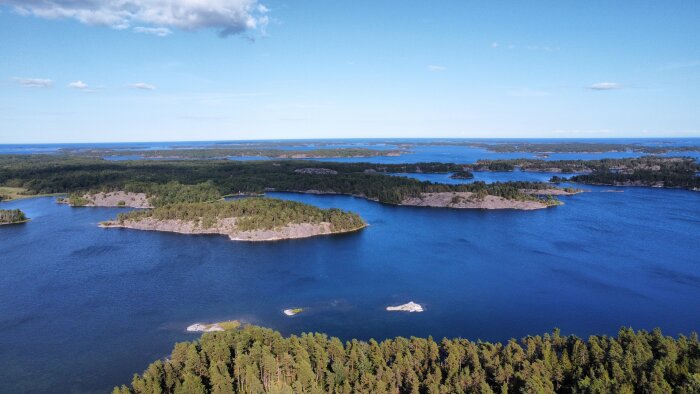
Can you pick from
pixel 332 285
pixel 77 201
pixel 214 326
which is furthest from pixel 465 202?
pixel 77 201

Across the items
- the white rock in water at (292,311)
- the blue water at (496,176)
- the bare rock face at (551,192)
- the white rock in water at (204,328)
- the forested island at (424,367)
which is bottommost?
the white rock in water at (204,328)

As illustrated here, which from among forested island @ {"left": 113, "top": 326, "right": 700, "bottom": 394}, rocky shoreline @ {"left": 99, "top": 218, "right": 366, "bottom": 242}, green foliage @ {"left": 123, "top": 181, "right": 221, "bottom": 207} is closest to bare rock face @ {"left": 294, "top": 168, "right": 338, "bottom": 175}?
green foliage @ {"left": 123, "top": 181, "right": 221, "bottom": 207}

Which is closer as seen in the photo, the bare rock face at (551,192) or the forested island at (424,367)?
the forested island at (424,367)

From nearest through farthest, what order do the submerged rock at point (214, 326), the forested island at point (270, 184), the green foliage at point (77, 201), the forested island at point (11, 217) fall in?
the submerged rock at point (214, 326) < the forested island at point (11, 217) < the forested island at point (270, 184) < the green foliage at point (77, 201)

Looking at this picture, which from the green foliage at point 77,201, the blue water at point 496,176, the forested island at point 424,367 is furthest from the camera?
the blue water at point 496,176

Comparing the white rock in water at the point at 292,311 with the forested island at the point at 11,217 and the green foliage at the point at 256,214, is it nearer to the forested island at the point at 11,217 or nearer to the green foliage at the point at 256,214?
the green foliage at the point at 256,214

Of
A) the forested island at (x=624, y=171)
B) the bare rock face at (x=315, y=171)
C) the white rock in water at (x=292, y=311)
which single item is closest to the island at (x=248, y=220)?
the white rock in water at (x=292, y=311)

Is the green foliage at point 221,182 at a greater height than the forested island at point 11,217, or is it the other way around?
the green foliage at point 221,182
